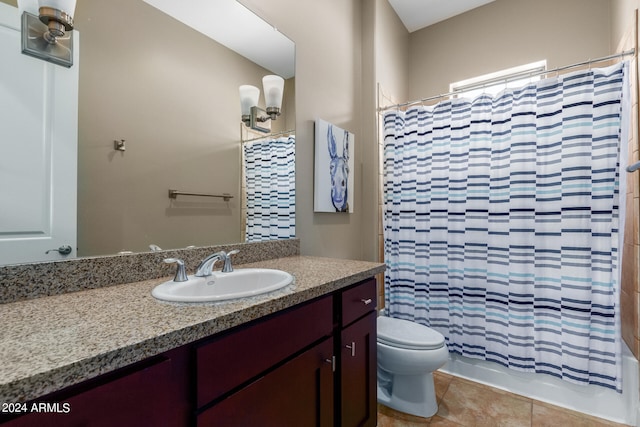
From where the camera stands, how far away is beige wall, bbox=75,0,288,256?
1.03 meters

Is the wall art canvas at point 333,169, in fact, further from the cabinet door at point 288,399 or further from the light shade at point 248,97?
the cabinet door at point 288,399

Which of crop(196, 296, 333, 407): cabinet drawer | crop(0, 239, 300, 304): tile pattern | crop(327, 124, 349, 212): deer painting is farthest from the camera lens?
crop(327, 124, 349, 212): deer painting

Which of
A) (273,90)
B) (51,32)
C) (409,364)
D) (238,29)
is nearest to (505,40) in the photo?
(273,90)

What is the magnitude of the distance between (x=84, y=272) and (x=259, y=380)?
648 millimetres

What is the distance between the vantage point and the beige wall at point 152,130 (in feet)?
3.36

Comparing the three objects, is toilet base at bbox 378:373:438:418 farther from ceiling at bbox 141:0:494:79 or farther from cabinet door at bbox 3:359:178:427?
ceiling at bbox 141:0:494:79

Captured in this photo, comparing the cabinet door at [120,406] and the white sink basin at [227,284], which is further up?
the white sink basin at [227,284]

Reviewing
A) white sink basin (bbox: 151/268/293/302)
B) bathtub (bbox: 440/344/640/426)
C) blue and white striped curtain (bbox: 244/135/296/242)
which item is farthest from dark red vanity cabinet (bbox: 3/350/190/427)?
bathtub (bbox: 440/344/640/426)

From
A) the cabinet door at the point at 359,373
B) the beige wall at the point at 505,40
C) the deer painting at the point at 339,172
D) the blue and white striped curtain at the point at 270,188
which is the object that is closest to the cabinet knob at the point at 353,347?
the cabinet door at the point at 359,373

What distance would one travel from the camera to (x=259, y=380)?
0.85m

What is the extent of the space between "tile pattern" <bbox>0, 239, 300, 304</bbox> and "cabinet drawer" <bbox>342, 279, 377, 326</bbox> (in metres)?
0.60

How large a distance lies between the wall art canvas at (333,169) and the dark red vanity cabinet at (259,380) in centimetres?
71

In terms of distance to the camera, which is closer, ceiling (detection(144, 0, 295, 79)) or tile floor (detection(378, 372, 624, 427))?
ceiling (detection(144, 0, 295, 79))

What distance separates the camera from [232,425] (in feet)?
2.56
